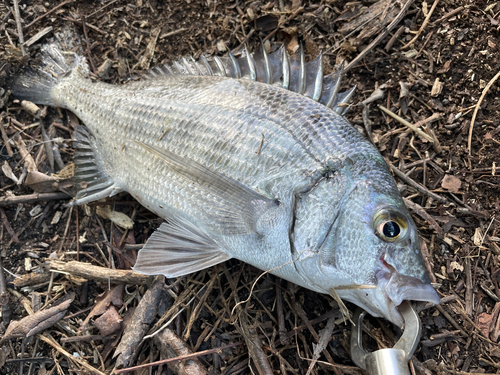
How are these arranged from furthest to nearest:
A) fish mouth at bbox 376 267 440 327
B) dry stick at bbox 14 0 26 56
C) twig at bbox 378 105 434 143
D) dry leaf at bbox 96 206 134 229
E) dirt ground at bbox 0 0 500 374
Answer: dry stick at bbox 14 0 26 56
dry leaf at bbox 96 206 134 229
twig at bbox 378 105 434 143
dirt ground at bbox 0 0 500 374
fish mouth at bbox 376 267 440 327

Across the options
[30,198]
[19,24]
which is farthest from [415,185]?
[19,24]

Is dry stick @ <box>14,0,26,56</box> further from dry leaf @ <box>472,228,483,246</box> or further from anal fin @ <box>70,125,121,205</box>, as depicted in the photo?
dry leaf @ <box>472,228,483,246</box>

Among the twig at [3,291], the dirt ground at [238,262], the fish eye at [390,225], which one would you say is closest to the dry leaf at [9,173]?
the dirt ground at [238,262]

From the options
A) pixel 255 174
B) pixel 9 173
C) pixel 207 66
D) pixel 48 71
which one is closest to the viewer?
pixel 255 174

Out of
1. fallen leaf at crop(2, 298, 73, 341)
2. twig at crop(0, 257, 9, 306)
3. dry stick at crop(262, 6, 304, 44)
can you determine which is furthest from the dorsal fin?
twig at crop(0, 257, 9, 306)

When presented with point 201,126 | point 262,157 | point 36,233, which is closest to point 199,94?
point 201,126

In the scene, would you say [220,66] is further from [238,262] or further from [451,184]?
[451,184]

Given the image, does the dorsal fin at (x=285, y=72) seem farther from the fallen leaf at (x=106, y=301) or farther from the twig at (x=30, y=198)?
the fallen leaf at (x=106, y=301)

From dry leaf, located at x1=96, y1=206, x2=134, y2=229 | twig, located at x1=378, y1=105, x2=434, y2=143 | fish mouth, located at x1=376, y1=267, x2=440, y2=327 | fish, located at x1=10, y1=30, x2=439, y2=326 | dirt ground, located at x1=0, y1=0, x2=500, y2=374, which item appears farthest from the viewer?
dry leaf, located at x1=96, y1=206, x2=134, y2=229
